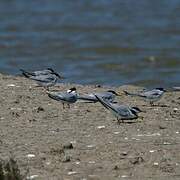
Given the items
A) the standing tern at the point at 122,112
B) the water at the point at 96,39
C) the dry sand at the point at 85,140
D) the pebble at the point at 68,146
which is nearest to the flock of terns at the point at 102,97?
the standing tern at the point at 122,112

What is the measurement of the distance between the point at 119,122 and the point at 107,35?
1298 cm

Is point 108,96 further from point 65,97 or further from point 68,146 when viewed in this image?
point 68,146

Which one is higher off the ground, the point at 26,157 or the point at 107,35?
the point at 26,157

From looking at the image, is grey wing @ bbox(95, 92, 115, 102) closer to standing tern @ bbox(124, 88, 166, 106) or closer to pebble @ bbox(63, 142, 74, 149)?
standing tern @ bbox(124, 88, 166, 106)

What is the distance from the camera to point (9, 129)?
385 inches

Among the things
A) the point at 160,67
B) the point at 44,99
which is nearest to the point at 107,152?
the point at 44,99

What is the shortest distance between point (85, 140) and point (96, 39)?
1364 centimetres

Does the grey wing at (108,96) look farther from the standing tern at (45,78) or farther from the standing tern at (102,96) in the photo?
the standing tern at (45,78)

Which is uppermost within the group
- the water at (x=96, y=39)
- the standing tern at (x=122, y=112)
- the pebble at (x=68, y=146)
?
the pebble at (x=68, y=146)

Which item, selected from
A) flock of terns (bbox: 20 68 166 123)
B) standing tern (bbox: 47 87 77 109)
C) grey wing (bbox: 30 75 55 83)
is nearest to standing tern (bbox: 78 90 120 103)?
flock of terns (bbox: 20 68 166 123)

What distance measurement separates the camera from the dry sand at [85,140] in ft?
26.4

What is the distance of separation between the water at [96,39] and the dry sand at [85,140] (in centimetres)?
530

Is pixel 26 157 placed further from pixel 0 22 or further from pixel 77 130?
pixel 0 22

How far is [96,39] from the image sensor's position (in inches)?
896
